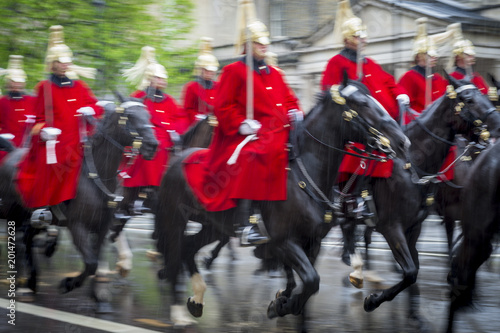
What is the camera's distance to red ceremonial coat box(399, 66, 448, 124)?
33.2ft

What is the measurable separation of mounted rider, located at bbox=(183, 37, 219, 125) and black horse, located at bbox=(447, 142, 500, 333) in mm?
5542

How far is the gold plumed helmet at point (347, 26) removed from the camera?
8547 millimetres

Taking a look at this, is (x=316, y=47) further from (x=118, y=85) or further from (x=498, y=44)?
(x=118, y=85)

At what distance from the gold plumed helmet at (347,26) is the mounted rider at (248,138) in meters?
1.24

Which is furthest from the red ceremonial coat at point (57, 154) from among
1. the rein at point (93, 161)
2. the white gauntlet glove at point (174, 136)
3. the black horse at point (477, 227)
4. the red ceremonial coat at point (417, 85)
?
the black horse at point (477, 227)

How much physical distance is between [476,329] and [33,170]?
520 cm

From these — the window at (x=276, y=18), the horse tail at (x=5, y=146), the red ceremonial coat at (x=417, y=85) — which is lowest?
the horse tail at (x=5, y=146)

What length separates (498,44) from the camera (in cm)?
2200

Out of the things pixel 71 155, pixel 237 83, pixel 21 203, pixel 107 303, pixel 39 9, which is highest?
pixel 39 9

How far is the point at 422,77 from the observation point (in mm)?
10141

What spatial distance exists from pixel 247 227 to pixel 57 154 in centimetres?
276

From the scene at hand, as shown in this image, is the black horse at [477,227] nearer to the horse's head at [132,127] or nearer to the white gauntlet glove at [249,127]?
the white gauntlet glove at [249,127]

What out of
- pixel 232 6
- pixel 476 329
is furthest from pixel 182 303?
pixel 232 6

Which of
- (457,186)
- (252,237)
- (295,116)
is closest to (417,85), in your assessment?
(457,186)
